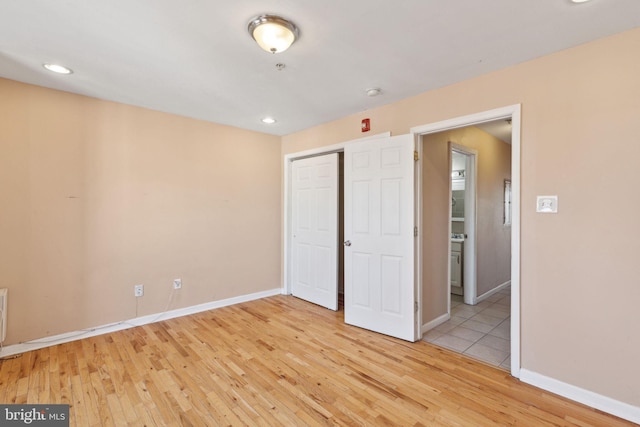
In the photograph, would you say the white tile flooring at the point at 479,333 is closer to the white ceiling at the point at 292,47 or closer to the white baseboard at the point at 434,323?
the white baseboard at the point at 434,323

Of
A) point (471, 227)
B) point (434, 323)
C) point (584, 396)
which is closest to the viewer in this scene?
point (584, 396)

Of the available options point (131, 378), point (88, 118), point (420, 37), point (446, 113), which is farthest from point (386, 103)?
point (131, 378)

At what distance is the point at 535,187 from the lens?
A: 221 centimetres

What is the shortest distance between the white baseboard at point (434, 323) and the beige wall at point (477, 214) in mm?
42

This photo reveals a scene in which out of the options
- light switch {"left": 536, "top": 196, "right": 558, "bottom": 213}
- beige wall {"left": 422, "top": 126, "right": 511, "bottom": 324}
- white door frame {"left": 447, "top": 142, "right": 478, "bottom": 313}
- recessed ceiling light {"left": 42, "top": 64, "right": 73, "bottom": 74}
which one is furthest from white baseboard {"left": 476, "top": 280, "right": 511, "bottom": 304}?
recessed ceiling light {"left": 42, "top": 64, "right": 73, "bottom": 74}

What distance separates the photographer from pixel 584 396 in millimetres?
1979

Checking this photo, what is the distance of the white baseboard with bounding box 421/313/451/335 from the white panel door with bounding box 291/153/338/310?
1.16m

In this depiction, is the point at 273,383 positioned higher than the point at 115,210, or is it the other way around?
the point at 115,210

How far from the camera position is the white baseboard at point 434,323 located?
123 inches

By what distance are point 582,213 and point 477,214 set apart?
7.07ft

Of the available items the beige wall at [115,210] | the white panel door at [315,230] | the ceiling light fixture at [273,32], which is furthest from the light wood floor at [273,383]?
the ceiling light fixture at [273,32]

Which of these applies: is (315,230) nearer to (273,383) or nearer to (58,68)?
(273,383)

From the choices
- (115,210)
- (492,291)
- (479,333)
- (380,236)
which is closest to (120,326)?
(115,210)

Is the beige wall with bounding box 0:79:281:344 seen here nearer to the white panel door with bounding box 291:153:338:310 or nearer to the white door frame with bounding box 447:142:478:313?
the white panel door with bounding box 291:153:338:310
